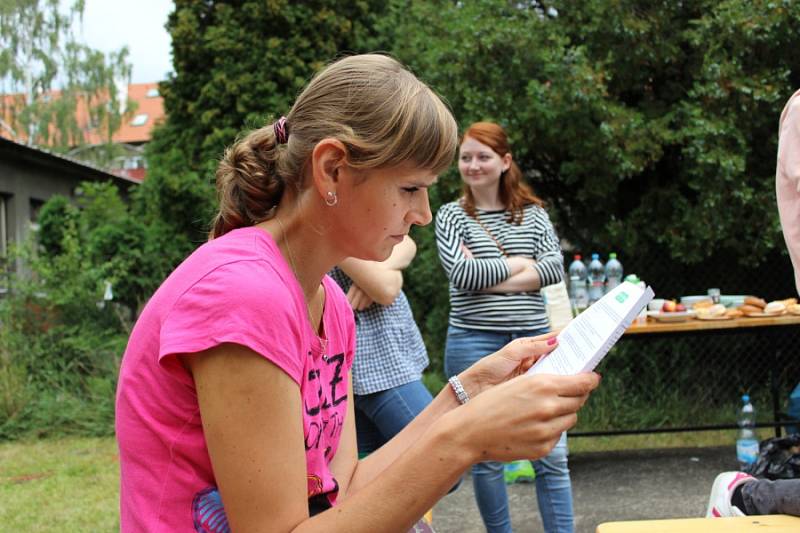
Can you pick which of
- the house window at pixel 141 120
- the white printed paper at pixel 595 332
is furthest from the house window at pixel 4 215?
the house window at pixel 141 120

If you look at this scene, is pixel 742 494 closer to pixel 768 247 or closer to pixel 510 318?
pixel 510 318

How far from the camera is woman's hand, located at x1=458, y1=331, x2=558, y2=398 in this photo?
1667 mm

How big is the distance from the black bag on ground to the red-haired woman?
107 cm

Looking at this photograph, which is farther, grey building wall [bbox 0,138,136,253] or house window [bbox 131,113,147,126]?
house window [bbox 131,113,147,126]

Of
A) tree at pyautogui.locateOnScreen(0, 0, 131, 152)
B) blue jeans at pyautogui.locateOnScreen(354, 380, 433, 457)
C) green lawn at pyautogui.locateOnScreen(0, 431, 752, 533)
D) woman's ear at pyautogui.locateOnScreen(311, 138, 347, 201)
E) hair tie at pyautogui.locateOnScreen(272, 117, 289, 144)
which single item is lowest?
green lawn at pyautogui.locateOnScreen(0, 431, 752, 533)

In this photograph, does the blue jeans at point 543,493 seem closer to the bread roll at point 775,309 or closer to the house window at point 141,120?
the bread roll at point 775,309

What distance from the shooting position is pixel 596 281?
5254 mm

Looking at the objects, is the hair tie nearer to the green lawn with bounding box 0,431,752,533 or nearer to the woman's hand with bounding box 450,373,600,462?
the woman's hand with bounding box 450,373,600,462

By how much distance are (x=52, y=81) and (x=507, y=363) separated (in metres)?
30.6

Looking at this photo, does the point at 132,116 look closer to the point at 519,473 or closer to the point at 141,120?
the point at 141,120

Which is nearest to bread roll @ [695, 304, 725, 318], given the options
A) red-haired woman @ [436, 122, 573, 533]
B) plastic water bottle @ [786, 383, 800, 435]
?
plastic water bottle @ [786, 383, 800, 435]

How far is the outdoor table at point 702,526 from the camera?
1.86 meters

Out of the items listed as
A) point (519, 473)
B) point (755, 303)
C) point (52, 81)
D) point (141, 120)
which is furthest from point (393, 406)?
point (141, 120)

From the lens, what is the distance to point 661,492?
4938mm
